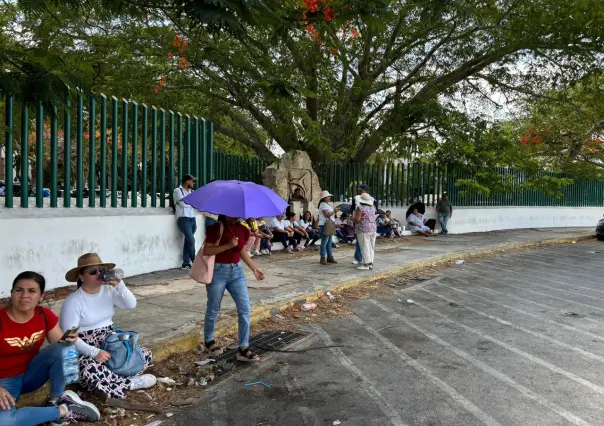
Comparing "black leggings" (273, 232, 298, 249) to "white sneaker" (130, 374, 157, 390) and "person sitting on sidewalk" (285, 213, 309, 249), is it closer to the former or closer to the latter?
"person sitting on sidewalk" (285, 213, 309, 249)

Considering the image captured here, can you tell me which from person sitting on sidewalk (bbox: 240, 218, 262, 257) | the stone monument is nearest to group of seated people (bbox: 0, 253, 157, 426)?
person sitting on sidewalk (bbox: 240, 218, 262, 257)

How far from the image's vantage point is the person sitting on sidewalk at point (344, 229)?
1539 cm

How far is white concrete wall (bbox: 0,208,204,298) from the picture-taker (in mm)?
6941

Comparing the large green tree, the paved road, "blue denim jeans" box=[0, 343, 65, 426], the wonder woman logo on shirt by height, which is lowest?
the paved road

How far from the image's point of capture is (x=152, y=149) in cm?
941

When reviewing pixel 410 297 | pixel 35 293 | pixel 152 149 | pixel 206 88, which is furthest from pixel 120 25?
pixel 35 293

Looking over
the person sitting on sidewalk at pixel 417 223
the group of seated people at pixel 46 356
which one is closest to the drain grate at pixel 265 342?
the group of seated people at pixel 46 356

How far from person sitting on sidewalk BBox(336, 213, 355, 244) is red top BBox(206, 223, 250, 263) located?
10123 millimetres

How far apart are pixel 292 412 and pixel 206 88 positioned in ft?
38.3

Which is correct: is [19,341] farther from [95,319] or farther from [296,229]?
[296,229]

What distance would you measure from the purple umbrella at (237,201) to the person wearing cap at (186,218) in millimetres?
4468

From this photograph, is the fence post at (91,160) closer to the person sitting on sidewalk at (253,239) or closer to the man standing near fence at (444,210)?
the person sitting on sidewalk at (253,239)

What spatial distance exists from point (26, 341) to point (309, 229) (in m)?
10.6

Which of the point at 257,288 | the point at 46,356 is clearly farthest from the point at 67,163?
the point at 46,356
